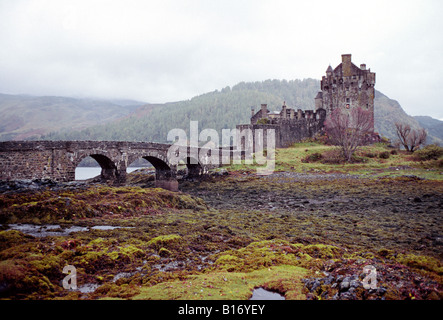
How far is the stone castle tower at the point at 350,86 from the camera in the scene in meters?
58.5

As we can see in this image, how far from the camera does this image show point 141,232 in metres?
13.6

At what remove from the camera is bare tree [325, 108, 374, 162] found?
45406mm

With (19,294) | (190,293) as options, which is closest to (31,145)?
(19,294)

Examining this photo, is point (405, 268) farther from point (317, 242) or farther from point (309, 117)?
point (309, 117)

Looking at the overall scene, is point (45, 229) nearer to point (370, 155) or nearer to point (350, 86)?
point (370, 155)

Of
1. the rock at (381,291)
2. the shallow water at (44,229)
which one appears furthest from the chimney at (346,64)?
the rock at (381,291)

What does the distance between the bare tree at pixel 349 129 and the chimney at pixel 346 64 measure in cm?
660

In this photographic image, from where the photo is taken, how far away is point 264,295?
300 inches

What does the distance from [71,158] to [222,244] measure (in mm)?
17170

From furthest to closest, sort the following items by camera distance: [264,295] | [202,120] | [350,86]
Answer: [202,120]
[350,86]
[264,295]

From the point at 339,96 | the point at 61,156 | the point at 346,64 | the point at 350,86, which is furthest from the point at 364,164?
the point at 61,156

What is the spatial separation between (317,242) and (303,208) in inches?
369

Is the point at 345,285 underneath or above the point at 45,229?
above

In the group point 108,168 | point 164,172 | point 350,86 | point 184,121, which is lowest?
point 164,172
